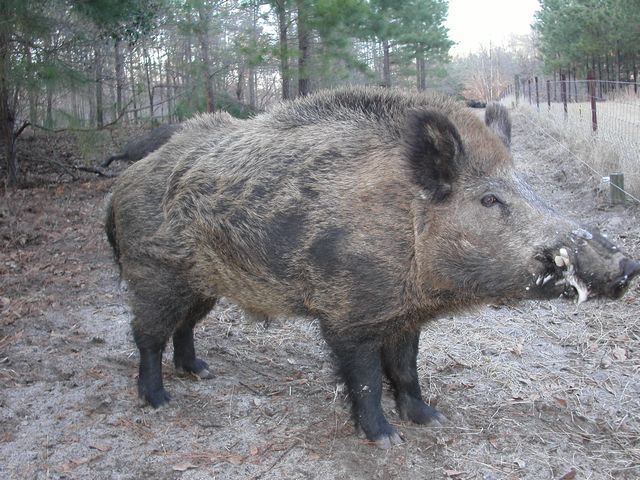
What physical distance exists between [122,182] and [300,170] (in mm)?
1442

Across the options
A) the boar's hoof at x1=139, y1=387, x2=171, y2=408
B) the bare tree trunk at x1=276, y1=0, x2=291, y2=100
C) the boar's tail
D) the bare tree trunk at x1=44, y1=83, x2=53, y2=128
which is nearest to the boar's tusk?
the boar's hoof at x1=139, y1=387, x2=171, y2=408

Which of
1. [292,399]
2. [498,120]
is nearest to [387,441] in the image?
[292,399]

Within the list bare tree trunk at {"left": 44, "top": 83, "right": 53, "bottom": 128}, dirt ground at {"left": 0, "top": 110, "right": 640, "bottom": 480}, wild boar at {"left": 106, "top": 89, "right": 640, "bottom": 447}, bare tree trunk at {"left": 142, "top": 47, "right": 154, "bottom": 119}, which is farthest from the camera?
bare tree trunk at {"left": 142, "top": 47, "right": 154, "bottom": 119}

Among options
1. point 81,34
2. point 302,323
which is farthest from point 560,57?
point 302,323

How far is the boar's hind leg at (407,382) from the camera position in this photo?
383 centimetres

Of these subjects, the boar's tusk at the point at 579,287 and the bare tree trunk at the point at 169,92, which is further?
the bare tree trunk at the point at 169,92

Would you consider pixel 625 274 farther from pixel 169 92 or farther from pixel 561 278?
pixel 169 92

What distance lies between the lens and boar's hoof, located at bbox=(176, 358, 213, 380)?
14.8 ft

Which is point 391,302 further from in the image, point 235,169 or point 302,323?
point 302,323

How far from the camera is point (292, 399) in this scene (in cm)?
416

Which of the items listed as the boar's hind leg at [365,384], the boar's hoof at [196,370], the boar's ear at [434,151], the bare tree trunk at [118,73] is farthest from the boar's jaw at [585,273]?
the bare tree trunk at [118,73]

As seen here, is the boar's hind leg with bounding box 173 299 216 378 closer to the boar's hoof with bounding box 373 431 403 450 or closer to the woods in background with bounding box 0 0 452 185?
the boar's hoof with bounding box 373 431 403 450

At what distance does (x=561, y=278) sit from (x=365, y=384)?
48.7 inches

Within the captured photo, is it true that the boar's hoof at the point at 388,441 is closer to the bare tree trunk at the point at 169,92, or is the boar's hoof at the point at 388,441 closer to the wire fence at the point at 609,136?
the wire fence at the point at 609,136
